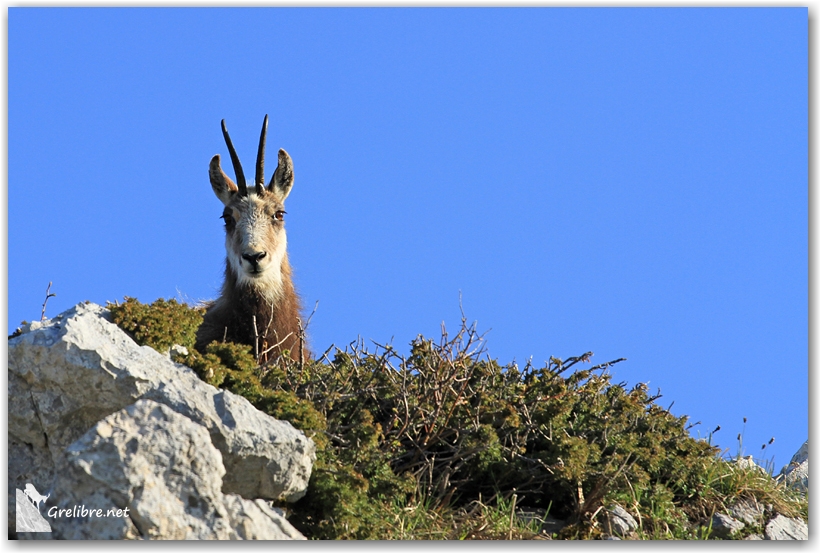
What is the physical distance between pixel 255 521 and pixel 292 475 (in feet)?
1.58

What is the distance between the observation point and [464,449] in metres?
6.39

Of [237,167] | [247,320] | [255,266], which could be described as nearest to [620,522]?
[247,320]

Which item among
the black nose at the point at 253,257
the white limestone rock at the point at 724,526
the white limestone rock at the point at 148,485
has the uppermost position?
the black nose at the point at 253,257

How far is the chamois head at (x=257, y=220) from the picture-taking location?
859 cm

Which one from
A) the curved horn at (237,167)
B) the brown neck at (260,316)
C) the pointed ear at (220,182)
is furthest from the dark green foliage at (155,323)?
the pointed ear at (220,182)

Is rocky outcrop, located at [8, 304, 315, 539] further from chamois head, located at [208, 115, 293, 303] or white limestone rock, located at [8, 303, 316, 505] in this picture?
chamois head, located at [208, 115, 293, 303]

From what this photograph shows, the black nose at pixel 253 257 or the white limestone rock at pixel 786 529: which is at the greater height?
the black nose at pixel 253 257

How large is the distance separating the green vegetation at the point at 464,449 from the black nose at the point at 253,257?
4.64 ft

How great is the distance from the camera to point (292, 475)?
16.9 ft

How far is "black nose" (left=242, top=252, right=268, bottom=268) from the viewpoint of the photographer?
8.50 metres

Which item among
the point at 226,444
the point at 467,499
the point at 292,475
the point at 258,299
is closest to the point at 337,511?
the point at 292,475

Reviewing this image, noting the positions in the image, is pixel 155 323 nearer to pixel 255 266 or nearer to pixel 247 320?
pixel 247 320

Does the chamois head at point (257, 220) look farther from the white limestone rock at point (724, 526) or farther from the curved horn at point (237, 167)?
the white limestone rock at point (724, 526)

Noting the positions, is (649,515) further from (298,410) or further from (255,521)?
(255,521)
